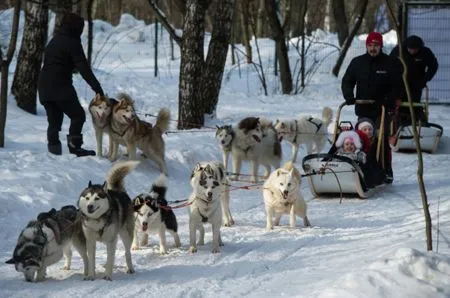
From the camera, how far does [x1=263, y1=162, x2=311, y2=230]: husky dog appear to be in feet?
26.0

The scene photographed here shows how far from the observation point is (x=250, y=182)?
1092 cm

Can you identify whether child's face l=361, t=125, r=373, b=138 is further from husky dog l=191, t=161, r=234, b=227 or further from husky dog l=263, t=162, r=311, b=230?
husky dog l=191, t=161, r=234, b=227

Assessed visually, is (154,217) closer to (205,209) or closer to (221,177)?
(205,209)

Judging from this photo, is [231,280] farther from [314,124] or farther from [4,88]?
[314,124]

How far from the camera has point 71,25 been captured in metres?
10.2

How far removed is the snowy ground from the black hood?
5.00 feet

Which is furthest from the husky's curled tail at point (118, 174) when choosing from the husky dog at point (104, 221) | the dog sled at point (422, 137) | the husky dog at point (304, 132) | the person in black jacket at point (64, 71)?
the dog sled at point (422, 137)

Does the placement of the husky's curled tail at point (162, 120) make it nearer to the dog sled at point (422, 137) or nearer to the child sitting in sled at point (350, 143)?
the child sitting in sled at point (350, 143)

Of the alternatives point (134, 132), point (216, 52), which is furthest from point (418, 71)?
point (134, 132)

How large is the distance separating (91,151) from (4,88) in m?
1.33

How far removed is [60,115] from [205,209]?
13.4ft

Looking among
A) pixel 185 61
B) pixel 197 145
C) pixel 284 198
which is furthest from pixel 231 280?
pixel 185 61

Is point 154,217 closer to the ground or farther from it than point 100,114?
closer to the ground

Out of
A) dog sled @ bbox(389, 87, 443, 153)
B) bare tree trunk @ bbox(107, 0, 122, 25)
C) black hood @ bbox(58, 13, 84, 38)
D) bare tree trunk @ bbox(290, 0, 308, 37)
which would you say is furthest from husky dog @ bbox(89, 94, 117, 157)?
bare tree trunk @ bbox(107, 0, 122, 25)
